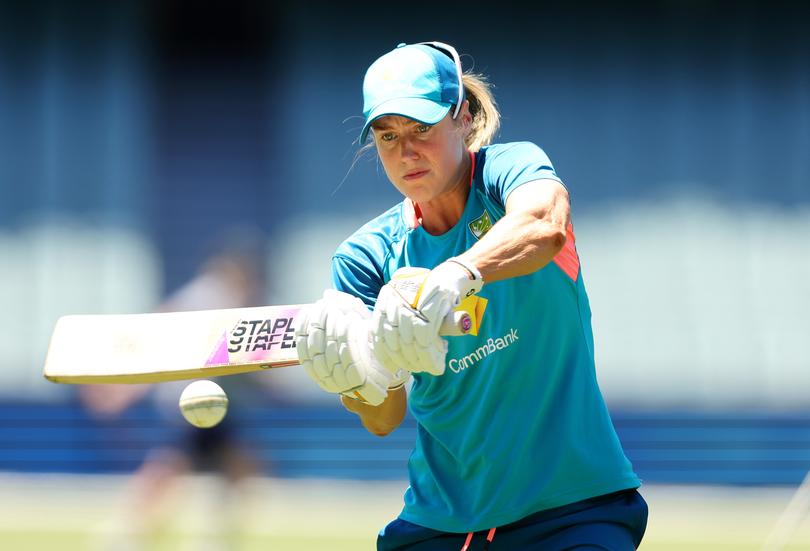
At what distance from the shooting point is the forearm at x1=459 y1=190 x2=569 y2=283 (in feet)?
8.46

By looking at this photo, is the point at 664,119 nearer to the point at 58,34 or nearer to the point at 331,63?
the point at 331,63

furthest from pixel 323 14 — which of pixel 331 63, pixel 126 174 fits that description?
pixel 126 174

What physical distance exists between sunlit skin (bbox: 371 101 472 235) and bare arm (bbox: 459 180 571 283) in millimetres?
288

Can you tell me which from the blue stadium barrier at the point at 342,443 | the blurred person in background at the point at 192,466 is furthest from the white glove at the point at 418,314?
the blue stadium barrier at the point at 342,443

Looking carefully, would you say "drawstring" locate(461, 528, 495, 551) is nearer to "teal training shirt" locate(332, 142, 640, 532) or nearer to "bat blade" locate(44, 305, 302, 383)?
"teal training shirt" locate(332, 142, 640, 532)

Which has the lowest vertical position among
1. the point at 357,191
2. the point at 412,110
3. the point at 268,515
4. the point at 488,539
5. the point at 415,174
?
the point at 268,515

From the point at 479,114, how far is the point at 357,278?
1.82ft

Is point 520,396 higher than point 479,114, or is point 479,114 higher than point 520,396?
point 479,114

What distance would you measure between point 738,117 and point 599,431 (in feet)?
29.1

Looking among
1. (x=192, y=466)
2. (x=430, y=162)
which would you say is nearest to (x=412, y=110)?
(x=430, y=162)

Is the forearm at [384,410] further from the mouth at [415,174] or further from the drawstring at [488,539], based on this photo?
the mouth at [415,174]

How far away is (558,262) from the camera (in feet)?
9.70

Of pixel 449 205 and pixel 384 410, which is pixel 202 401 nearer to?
pixel 384 410

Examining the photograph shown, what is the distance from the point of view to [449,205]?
3.07m
